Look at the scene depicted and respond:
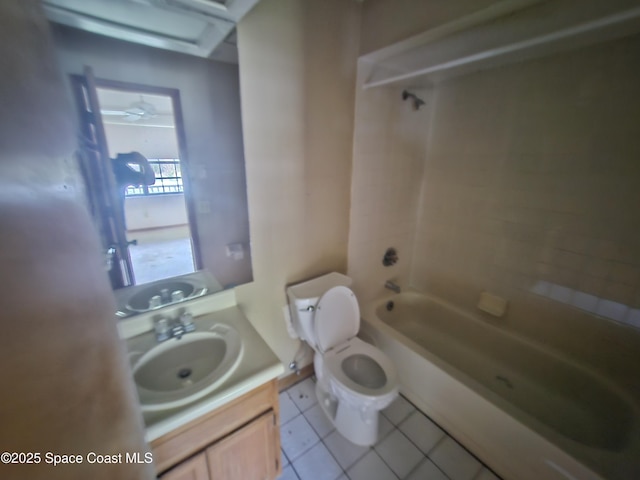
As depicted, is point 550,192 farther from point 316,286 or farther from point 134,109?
point 134,109

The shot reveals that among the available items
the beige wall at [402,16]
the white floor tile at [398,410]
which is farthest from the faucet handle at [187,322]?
the beige wall at [402,16]

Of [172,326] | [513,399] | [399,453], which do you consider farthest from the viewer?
[513,399]

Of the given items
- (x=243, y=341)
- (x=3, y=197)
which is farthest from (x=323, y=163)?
(x=3, y=197)

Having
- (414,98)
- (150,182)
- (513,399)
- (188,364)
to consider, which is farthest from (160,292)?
(513,399)

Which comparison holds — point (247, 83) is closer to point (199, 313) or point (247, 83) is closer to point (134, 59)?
point (134, 59)

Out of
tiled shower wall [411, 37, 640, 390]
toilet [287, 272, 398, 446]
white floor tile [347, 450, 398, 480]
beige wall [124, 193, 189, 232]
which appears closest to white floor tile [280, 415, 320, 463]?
toilet [287, 272, 398, 446]

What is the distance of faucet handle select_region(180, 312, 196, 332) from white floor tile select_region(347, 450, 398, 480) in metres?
1.14

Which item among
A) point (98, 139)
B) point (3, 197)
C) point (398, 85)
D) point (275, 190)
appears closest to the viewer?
point (3, 197)

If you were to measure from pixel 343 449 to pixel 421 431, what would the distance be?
0.51m

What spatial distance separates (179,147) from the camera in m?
1.20

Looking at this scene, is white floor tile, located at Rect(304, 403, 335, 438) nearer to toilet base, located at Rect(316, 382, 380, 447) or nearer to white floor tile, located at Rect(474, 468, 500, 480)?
toilet base, located at Rect(316, 382, 380, 447)

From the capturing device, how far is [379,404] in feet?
4.52

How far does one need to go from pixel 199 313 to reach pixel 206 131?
91cm

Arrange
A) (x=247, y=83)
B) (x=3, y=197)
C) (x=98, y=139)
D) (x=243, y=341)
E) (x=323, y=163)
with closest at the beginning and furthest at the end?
(x=3, y=197) < (x=98, y=139) < (x=243, y=341) < (x=247, y=83) < (x=323, y=163)
